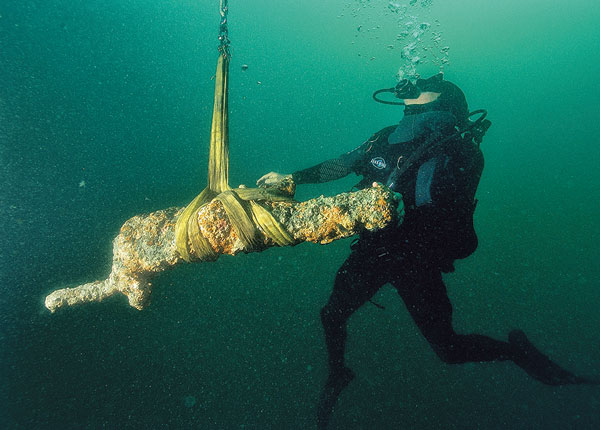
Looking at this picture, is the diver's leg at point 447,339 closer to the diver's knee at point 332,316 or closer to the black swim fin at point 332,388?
the diver's knee at point 332,316

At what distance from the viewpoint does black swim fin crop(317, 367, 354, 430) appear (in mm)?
3044

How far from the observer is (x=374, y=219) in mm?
966

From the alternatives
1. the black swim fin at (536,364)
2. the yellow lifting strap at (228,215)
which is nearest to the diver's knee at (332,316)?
the black swim fin at (536,364)

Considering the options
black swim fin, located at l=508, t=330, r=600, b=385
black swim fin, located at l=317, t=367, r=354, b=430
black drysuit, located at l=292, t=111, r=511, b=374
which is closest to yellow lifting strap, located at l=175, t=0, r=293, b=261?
black drysuit, located at l=292, t=111, r=511, b=374

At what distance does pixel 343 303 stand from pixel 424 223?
4.65 ft

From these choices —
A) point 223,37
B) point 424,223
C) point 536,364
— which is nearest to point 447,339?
point 536,364

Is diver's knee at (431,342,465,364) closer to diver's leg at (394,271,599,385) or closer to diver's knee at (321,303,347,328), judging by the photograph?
diver's leg at (394,271,599,385)

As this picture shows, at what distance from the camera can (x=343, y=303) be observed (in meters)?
2.64

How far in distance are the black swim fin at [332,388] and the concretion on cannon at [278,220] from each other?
2648 millimetres

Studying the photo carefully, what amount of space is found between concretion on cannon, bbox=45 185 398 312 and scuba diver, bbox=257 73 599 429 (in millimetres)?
271

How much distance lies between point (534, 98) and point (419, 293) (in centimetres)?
8531

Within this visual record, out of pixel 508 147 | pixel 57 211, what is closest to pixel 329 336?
pixel 57 211

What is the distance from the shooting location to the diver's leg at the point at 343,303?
2461mm

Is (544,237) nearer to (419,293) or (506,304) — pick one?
(506,304)
